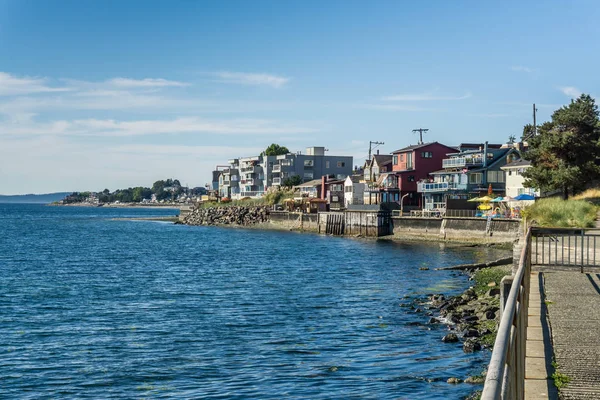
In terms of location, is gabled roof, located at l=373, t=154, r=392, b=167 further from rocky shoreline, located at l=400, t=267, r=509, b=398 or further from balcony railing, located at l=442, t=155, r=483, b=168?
rocky shoreline, located at l=400, t=267, r=509, b=398

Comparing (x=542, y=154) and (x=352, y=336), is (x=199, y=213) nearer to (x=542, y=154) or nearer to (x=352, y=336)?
(x=542, y=154)

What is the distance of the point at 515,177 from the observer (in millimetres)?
84500

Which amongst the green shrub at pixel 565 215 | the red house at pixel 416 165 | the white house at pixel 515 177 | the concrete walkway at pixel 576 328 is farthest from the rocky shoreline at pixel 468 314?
the red house at pixel 416 165

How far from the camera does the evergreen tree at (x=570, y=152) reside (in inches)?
2579

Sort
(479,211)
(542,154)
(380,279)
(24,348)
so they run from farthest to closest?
(479,211)
(542,154)
(380,279)
(24,348)

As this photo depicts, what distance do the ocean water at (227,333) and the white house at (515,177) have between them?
101ft

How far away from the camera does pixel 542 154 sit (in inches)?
2719

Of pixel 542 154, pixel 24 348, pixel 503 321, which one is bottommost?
pixel 24 348

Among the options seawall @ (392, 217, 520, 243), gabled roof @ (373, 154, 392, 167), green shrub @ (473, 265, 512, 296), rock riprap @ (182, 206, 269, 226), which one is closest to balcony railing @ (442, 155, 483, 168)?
seawall @ (392, 217, 520, 243)

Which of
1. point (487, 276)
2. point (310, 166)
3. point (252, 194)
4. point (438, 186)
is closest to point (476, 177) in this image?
point (438, 186)

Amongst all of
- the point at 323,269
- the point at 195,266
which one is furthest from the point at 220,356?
the point at 195,266

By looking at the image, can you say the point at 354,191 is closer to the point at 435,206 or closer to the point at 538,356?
the point at 435,206

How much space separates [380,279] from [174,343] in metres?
23.0

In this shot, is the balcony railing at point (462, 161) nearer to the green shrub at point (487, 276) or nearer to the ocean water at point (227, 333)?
the ocean water at point (227, 333)
